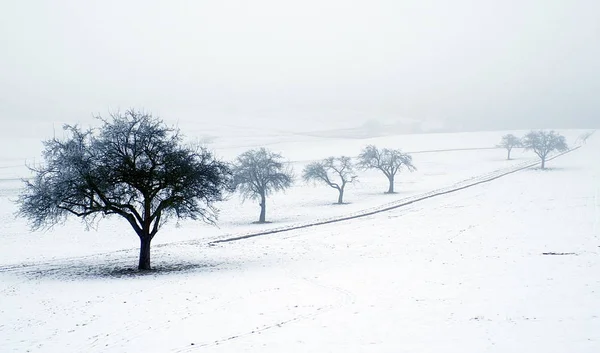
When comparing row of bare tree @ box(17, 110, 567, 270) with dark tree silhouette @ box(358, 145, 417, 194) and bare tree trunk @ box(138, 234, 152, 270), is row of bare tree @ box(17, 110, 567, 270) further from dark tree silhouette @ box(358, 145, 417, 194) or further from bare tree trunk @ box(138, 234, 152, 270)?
dark tree silhouette @ box(358, 145, 417, 194)

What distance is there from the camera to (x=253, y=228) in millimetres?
43312

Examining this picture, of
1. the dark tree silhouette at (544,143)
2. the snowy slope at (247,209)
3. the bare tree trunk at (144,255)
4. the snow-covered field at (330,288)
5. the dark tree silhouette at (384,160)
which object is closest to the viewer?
the snow-covered field at (330,288)

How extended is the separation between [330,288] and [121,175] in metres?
13.0

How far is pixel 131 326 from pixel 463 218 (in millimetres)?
32845

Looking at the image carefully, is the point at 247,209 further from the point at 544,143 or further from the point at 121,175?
the point at 544,143

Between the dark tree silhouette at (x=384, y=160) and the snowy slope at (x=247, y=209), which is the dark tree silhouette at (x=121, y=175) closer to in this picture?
the snowy slope at (x=247, y=209)

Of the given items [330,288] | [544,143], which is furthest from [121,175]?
[544,143]

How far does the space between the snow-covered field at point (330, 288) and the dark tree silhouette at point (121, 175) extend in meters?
3.69

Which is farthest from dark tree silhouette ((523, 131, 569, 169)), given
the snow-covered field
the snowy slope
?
the snow-covered field

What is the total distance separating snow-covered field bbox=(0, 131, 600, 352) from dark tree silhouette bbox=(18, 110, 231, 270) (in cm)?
369

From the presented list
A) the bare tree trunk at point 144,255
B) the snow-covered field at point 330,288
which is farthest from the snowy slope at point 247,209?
the bare tree trunk at point 144,255

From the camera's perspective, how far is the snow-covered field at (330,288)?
11.8m

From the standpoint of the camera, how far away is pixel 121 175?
22.8 metres

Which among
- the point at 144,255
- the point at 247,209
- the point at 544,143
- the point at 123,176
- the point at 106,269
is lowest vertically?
the point at 247,209
